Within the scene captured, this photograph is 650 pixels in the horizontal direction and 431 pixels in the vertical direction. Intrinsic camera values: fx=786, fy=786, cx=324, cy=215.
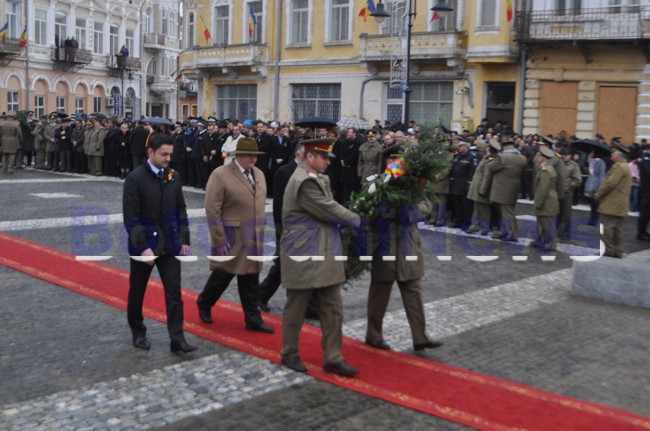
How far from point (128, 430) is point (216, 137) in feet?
53.3

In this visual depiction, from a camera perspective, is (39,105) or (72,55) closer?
(39,105)

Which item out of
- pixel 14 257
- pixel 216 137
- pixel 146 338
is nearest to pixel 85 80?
pixel 216 137

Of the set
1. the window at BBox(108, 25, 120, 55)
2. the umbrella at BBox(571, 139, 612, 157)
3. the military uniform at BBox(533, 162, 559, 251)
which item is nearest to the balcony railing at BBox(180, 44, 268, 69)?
the window at BBox(108, 25, 120, 55)

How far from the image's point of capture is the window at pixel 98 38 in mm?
52344

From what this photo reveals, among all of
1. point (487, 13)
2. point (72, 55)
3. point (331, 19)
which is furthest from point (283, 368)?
point (72, 55)

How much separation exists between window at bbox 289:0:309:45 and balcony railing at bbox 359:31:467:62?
4.06 meters

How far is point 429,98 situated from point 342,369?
23841 millimetres

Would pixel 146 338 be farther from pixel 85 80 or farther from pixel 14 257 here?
pixel 85 80

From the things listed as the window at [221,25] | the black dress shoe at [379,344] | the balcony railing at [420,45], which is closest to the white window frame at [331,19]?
the balcony railing at [420,45]

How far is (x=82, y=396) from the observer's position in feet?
19.7

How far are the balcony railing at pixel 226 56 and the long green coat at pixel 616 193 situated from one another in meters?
24.3

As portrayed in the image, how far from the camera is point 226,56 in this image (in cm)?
3612

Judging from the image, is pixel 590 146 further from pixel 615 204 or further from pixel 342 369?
pixel 342 369

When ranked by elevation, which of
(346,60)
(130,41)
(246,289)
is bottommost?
(246,289)
